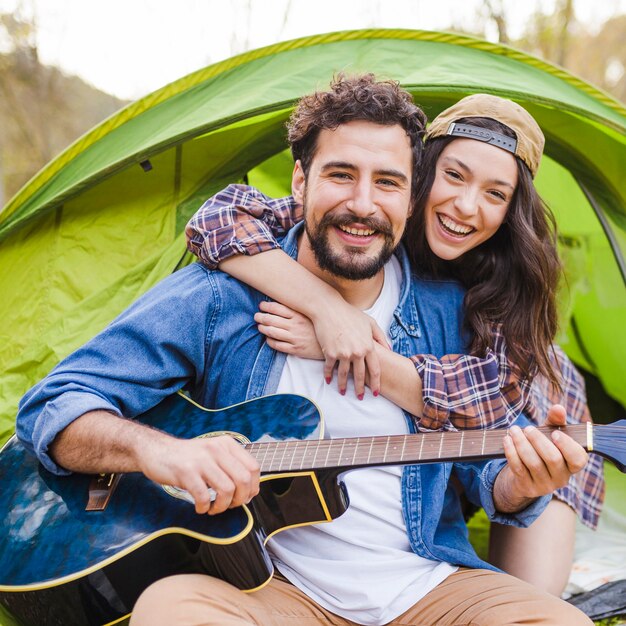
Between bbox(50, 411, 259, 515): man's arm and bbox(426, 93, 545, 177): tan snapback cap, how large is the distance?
38.1 inches

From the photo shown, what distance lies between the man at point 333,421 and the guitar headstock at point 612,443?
0.13 feet

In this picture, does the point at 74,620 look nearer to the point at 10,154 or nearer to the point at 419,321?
the point at 419,321

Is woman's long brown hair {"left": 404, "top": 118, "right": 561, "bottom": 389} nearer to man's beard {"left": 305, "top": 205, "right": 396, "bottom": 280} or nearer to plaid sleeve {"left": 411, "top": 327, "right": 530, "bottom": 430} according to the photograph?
plaid sleeve {"left": 411, "top": 327, "right": 530, "bottom": 430}

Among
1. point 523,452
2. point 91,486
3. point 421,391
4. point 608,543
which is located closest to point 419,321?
point 421,391

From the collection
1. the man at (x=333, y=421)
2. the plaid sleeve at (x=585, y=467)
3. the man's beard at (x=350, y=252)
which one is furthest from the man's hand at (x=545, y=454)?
the plaid sleeve at (x=585, y=467)

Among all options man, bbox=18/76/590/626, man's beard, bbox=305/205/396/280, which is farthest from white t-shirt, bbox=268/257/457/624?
man's beard, bbox=305/205/396/280

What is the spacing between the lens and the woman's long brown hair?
1.78 meters

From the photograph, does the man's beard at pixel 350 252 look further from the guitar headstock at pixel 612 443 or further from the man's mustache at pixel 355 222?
the guitar headstock at pixel 612 443

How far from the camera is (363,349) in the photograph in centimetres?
157

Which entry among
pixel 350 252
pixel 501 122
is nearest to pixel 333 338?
pixel 350 252

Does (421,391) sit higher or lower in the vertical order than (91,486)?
higher

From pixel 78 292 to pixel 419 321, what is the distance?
1.09 meters

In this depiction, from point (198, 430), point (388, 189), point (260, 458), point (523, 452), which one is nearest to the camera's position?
point (523, 452)

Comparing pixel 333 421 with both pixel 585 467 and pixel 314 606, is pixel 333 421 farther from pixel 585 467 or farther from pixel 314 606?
pixel 585 467
